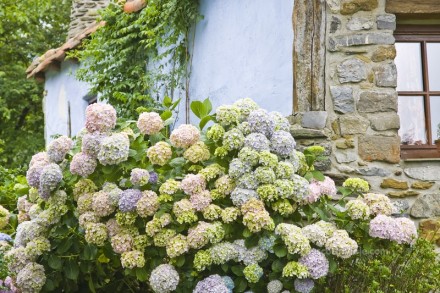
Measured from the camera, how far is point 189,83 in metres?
7.37

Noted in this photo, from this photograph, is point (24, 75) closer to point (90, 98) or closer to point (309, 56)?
point (90, 98)

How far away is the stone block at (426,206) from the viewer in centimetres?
535

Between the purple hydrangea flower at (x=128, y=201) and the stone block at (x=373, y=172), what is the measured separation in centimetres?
195

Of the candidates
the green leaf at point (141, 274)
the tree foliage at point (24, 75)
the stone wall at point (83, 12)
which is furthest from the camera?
the tree foliage at point (24, 75)

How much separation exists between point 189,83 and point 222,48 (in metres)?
0.81

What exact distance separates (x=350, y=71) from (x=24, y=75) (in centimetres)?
1153

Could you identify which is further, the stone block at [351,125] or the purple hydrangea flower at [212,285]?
the stone block at [351,125]

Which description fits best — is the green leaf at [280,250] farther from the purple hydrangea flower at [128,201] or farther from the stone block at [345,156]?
the stone block at [345,156]

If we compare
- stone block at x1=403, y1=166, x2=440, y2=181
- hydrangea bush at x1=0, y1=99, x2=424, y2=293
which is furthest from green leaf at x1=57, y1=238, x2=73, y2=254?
stone block at x1=403, y1=166, x2=440, y2=181

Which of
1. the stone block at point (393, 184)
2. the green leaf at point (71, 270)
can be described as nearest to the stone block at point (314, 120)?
the stone block at point (393, 184)

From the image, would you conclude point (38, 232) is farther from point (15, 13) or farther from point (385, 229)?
point (15, 13)

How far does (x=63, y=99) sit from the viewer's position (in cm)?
1135

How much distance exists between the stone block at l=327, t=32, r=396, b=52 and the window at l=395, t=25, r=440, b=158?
0.34 m

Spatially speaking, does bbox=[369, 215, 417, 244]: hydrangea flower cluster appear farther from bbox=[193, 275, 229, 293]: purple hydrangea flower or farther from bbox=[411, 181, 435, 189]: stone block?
bbox=[411, 181, 435, 189]: stone block
